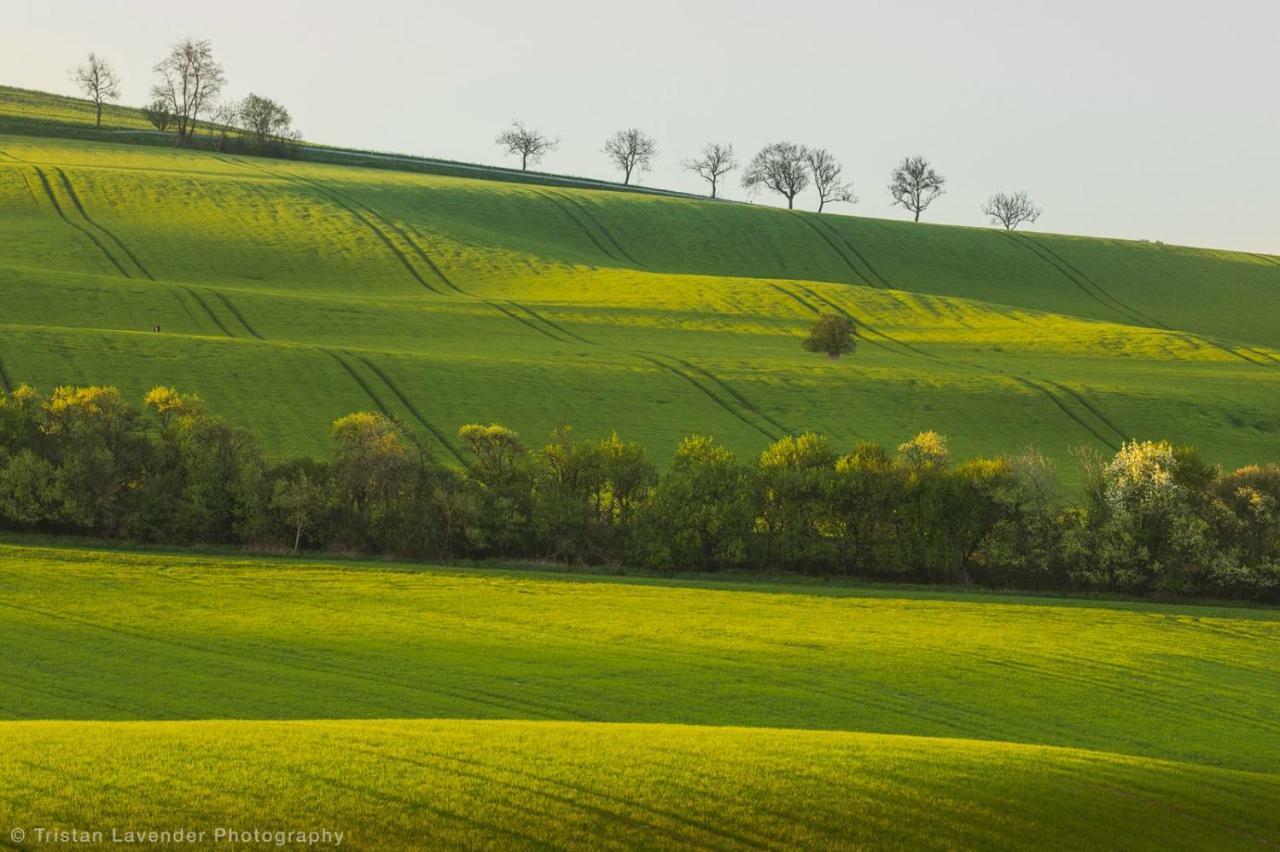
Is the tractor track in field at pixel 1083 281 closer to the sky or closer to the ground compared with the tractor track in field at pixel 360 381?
closer to the sky

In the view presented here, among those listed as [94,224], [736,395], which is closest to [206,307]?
[94,224]

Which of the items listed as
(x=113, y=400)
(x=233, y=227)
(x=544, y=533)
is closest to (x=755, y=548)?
→ (x=544, y=533)

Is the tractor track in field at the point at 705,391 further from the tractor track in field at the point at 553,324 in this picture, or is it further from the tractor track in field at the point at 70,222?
the tractor track in field at the point at 70,222

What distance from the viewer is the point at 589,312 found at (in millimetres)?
82500

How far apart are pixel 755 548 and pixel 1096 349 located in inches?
1783

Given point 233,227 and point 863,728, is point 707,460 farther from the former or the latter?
point 233,227

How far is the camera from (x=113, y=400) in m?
42.3

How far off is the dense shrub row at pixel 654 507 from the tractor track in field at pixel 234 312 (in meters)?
26.1

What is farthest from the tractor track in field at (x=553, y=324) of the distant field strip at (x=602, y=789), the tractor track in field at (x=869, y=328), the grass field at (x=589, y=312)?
the distant field strip at (x=602, y=789)

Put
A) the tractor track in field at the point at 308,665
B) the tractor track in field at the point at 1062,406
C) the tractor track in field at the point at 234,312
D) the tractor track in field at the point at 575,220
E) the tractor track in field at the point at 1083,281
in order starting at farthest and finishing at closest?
the tractor track in field at the point at 575,220, the tractor track in field at the point at 1083,281, the tractor track in field at the point at 234,312, the tractor track in field at the point at 1062,406, the tractor track in field at the point at 308,665

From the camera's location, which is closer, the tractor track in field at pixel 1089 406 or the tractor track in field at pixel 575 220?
the tractor track in field at pixel 1089 406

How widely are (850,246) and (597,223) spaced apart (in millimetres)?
22765

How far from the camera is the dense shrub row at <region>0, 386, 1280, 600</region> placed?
40812 millimetres

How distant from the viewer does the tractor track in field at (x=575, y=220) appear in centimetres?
10896
